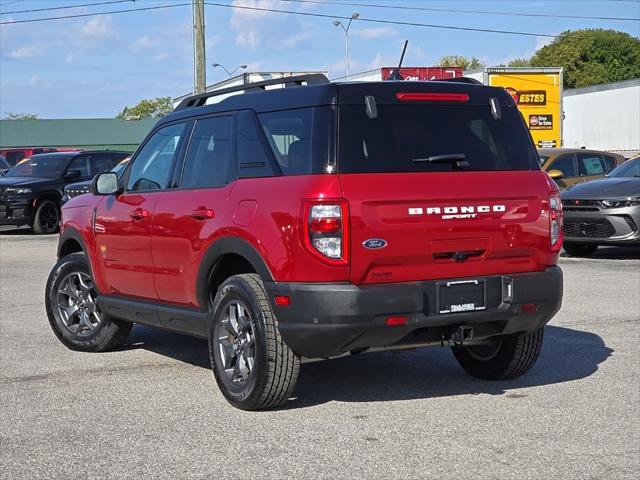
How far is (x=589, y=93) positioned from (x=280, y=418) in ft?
163

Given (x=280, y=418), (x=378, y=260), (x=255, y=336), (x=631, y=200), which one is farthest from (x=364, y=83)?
(x=631, y=200)

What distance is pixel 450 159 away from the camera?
19.7 feet

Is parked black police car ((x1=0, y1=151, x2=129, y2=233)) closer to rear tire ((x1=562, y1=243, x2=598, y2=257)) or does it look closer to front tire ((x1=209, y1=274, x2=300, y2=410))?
rear tire ((x1=562, y1=243, x2=598, y2=257))

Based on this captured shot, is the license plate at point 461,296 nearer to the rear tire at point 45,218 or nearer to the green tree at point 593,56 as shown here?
the rear tire at point 45,218

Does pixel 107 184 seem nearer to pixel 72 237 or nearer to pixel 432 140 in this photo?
pixel 72 237

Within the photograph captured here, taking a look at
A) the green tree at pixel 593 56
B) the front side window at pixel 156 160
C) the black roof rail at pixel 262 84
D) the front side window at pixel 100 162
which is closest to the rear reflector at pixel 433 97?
the black roof rail at pixel 262 84

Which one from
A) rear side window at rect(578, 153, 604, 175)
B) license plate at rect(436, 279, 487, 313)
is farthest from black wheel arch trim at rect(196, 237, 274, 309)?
rear side window at rect(578, 153, 604, 175)

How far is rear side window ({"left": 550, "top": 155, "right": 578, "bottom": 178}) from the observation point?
732 inches

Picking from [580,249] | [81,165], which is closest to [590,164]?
[580,249]

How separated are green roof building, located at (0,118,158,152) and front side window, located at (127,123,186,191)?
70.4 m

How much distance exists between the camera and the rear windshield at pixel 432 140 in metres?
5.76

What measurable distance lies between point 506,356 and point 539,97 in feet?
79.2

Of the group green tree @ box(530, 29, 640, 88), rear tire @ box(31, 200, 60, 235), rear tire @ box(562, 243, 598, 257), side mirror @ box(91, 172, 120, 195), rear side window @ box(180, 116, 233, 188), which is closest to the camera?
rear side window @ box(180, 116, 233, 188)

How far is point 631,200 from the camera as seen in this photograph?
47.2 feet
